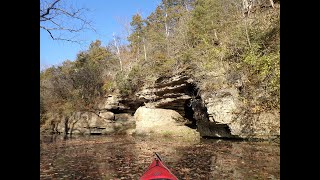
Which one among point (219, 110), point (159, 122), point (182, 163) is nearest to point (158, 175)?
point (182, 163)

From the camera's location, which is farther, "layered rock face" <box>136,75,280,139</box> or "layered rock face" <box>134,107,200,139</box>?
"layered rock face" <box>134,107,200,139</box>

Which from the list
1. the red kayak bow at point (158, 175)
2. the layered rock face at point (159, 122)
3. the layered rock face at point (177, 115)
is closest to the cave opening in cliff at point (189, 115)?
the layered rock face at point (177, 115)

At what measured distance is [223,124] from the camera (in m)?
14.5

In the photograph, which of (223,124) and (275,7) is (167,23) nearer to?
(275,7)

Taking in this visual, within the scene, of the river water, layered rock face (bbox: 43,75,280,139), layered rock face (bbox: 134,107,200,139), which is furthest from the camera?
layered rock face (bbox: 134,107,200,139)

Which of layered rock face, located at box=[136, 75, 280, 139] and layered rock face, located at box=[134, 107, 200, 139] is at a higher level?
layered rock face, located at box=[136, 75, 280, 139]

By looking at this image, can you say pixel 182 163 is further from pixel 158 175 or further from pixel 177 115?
pixel 177 115

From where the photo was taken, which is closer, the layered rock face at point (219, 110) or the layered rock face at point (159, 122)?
the layered rock face at point (219, 110)

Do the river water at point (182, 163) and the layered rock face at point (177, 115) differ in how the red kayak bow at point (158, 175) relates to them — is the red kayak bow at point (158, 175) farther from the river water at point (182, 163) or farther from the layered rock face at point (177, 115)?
the layered rock face at point (177, 115)

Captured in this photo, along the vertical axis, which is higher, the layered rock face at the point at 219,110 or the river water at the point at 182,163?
the layered rock face at the point at 219,110

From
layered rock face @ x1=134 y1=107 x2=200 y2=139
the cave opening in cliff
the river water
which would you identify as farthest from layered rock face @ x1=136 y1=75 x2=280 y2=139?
layered rock face @ x1=134 y1=107 x2=200 y2=139

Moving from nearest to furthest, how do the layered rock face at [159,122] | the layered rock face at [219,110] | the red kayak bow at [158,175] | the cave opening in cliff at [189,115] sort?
1. the red kayak bow at [158,175]
2. the layered rock face at [219,110]
3. the layered rock face at [159,122]
4. the cave opening in cliff at [189,115]

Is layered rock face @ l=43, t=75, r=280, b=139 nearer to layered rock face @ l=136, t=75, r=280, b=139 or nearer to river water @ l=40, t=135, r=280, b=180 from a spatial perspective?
layered rock face @ l=136, t=75, r=280, b=139
